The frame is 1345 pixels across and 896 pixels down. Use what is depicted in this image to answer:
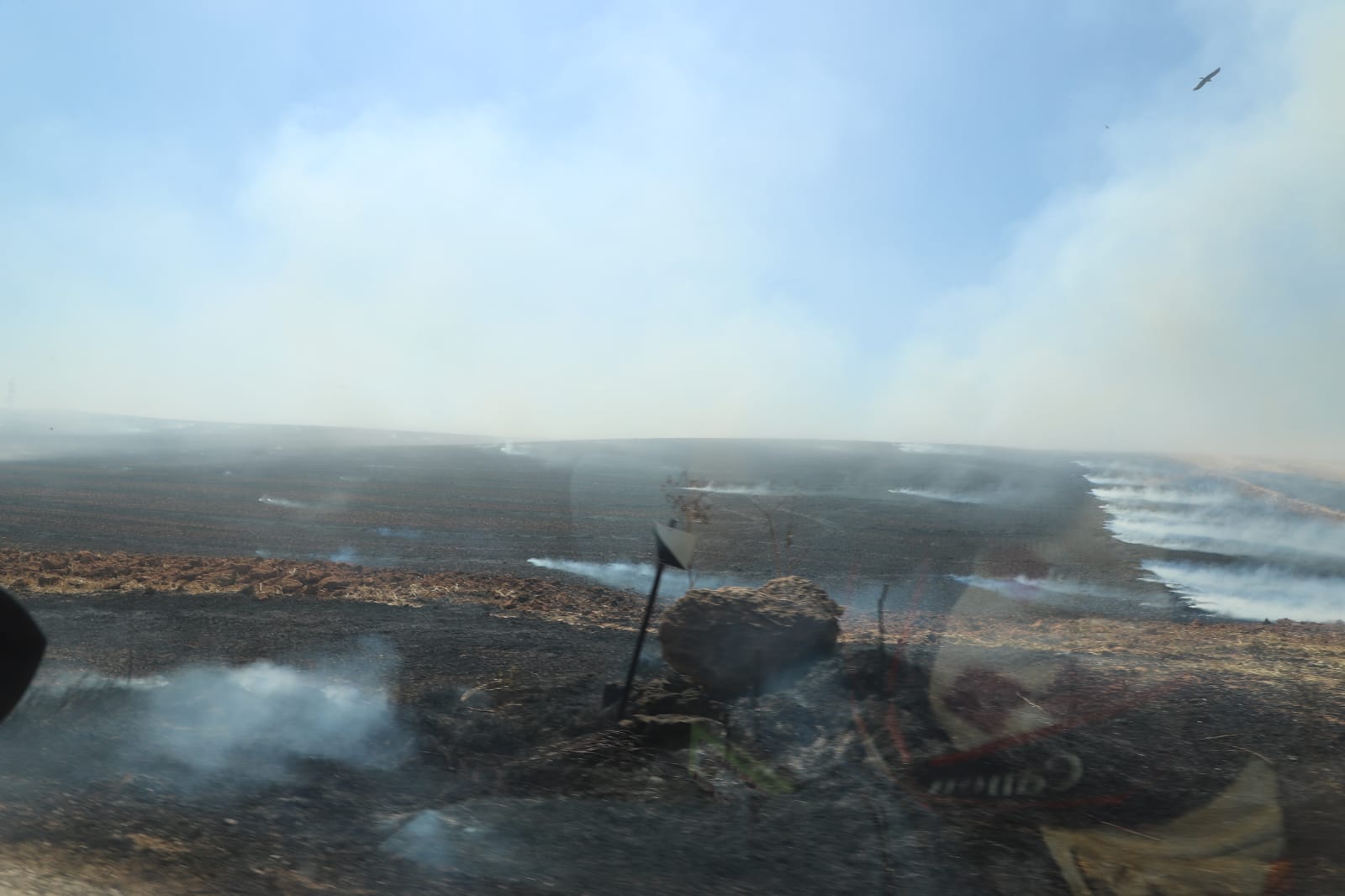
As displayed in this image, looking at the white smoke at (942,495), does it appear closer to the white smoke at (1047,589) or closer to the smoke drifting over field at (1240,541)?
the smoke drifting over field at (1240,541)

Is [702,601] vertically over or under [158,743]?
over

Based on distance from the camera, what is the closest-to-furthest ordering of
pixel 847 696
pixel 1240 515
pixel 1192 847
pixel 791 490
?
pixel 1192 847 → pixel 847 696 → pixel 1240 515 → pixel 791 490

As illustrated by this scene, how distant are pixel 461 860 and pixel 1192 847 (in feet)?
18.7

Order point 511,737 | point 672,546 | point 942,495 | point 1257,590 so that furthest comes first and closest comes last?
point 942,495, point 1257,590, point 511,737, point 672,546

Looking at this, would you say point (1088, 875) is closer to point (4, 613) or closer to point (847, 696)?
point (847, 696)

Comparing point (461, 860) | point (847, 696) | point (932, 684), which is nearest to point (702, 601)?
point (847, 696)

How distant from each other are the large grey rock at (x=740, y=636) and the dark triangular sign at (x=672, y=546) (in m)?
1.78

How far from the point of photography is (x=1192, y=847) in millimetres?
6555

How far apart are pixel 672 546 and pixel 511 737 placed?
2.62 m

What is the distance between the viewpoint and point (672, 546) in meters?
8.43

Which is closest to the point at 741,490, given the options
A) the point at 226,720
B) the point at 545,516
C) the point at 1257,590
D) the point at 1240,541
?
the point at 545,516

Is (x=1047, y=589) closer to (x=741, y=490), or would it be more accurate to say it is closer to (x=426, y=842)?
(x=426, y=842)

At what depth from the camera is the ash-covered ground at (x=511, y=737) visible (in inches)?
246

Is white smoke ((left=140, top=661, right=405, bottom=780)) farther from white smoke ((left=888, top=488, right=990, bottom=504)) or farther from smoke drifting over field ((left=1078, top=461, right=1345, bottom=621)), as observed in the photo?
white smoke ((left=888, top=488, right=990, bottom=504))
